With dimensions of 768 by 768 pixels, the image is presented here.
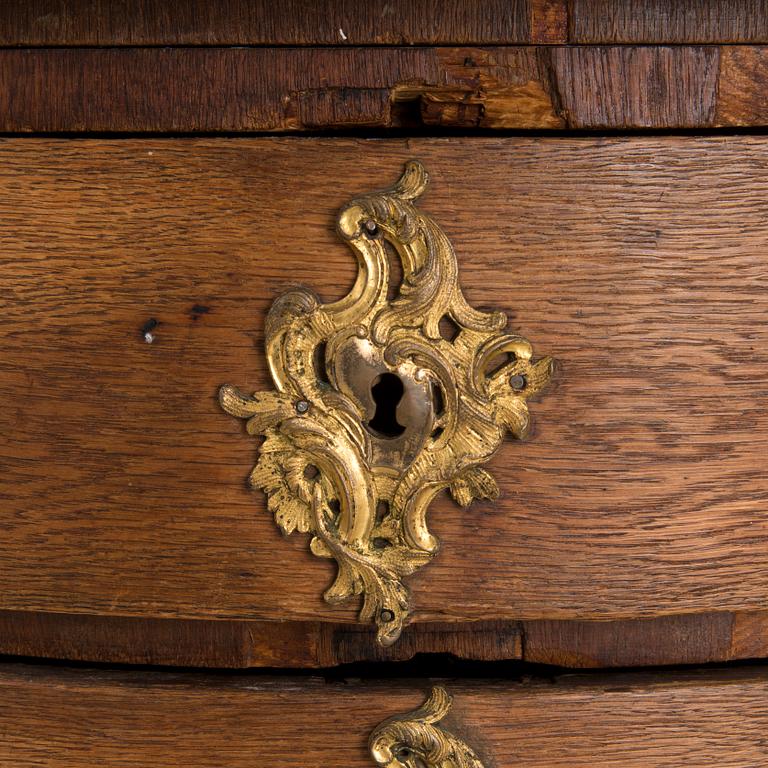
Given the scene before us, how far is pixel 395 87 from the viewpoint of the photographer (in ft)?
1.62

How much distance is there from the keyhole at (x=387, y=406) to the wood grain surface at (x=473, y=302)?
50 mm

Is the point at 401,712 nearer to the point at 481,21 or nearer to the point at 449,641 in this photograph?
the point at 449,641

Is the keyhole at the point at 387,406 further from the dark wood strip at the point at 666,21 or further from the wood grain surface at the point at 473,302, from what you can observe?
the dark wood strip at the point at 666,21

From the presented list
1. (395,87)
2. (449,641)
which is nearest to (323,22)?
(395,87)

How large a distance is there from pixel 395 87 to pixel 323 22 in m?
0.05

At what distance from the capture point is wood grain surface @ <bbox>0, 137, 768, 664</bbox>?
0.49m

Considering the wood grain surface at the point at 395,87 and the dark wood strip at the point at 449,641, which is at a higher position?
the wood grain surface at the point at 395,87

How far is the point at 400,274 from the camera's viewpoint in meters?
0.50

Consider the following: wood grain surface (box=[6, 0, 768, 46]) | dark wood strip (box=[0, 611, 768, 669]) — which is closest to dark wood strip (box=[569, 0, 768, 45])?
wood grain surface (box=[6, 0, 768, 46])

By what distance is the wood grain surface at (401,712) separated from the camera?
537mm

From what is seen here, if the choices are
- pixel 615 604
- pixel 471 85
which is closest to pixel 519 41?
pixel 471 85

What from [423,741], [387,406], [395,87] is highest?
[395,87]

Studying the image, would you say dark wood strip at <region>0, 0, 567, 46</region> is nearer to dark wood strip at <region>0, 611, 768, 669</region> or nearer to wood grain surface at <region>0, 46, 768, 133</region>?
wood grain surface at <region>0, 46, 768, 133</region>

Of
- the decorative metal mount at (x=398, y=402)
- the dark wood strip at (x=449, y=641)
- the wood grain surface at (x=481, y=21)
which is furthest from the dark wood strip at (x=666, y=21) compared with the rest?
the dark wood strip at (x=449, y=641)
